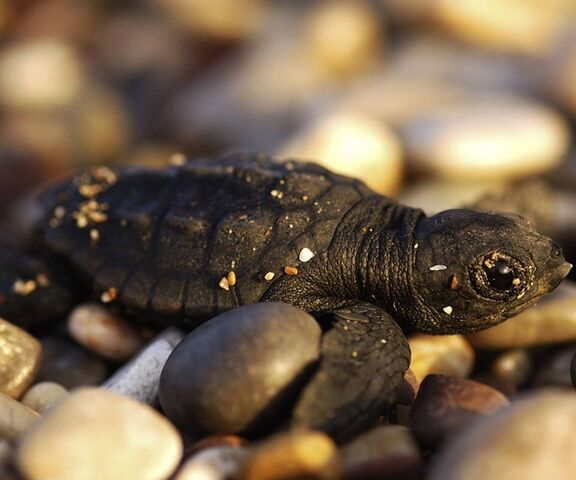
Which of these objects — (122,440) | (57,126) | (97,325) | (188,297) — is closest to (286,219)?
(188,297)

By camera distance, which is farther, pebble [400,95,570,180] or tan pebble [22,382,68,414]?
pebble [400,95,570,180]

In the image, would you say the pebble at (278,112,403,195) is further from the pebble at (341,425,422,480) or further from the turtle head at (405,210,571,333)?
the pebble at (341,425,422,480)

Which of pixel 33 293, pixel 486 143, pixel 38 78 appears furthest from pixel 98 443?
pixel 38 78

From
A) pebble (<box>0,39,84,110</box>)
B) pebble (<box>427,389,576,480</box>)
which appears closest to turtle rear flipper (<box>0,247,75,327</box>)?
pebble (<box>427,389,576,480</box>)

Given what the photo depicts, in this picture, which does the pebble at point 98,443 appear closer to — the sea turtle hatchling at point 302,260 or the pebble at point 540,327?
the sea turtle hatchling at point 302,260

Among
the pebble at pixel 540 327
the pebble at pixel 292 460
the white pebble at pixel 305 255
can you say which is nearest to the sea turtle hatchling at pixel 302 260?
the white pebble at pixel 305 255

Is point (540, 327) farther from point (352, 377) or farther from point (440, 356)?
point (352, 377)

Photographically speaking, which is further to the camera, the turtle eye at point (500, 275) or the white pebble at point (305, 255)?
the white pebble at point (305, 255)
